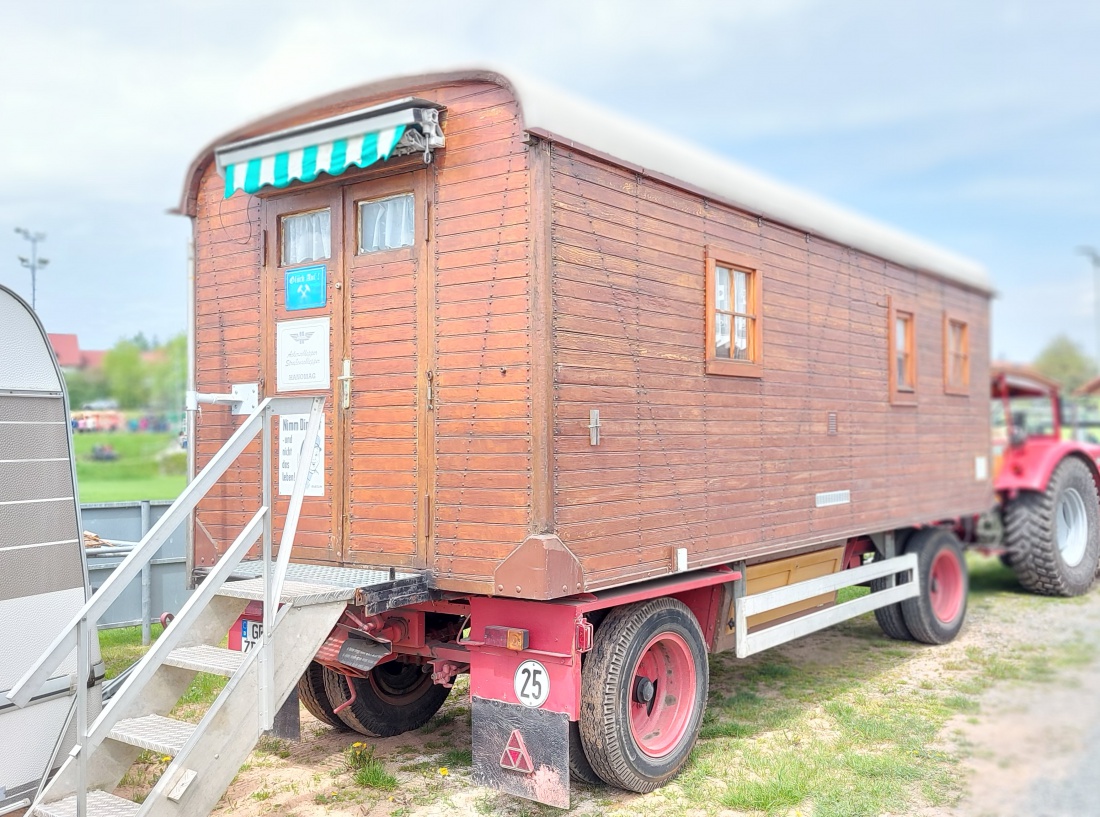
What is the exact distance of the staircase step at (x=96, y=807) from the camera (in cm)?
379

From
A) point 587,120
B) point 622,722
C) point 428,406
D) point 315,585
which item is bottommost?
point 622,722

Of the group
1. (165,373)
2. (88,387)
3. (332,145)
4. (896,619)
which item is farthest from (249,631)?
(165,373)

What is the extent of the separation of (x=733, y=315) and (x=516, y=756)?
9.91ft

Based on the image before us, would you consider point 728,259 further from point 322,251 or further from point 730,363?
point 322,251

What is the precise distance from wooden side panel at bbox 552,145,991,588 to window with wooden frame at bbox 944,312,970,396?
0.52 m

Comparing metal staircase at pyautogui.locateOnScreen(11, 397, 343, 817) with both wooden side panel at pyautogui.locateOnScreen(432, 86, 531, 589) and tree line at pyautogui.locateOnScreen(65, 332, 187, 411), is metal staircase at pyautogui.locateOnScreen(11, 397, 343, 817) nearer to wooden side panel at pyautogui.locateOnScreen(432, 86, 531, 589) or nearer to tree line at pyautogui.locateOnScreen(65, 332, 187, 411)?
wooden side panel at pyautogui.locateOnScreen(432, 86, 531, 589)

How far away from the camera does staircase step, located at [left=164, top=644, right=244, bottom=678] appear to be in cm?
414

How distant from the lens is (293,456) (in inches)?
215

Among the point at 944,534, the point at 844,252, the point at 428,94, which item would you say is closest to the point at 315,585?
the point at 428,94

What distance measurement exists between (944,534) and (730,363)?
411 centimetres

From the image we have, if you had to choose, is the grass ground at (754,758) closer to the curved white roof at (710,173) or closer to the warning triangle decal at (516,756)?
the warning triangle decal at (516,756)

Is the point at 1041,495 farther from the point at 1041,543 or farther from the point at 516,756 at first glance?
the point at 516,756

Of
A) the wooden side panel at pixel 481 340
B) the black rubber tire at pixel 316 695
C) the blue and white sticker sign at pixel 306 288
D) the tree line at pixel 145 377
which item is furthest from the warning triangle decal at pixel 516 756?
the tree line at pixel 145 377

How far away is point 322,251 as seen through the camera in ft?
17.9
